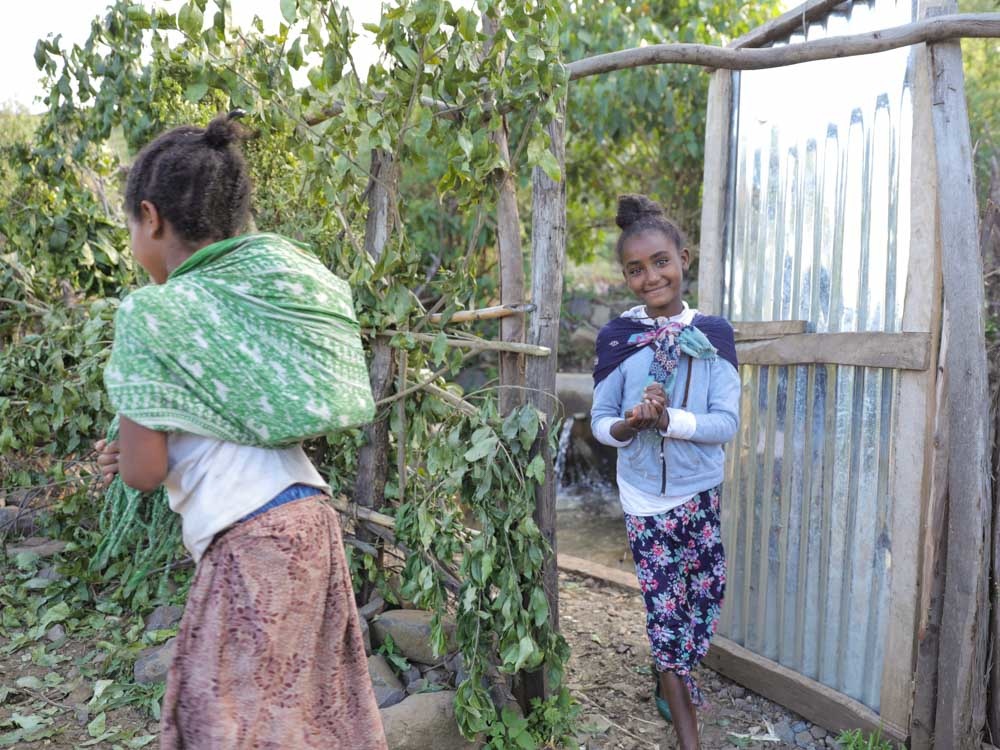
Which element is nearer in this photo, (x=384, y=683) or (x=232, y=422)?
(x=232, y=422)

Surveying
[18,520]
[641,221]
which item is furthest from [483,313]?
[18,520]

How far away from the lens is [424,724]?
9.74 feet

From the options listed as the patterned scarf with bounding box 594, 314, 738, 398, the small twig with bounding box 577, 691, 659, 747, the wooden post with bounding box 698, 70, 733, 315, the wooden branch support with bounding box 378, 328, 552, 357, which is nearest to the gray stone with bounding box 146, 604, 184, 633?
the wooden branch support with bounding box 378, 328, 552, 357

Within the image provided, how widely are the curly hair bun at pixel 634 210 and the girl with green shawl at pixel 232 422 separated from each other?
140 centimetres

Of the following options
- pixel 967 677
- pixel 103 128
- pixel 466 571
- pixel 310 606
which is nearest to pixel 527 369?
pixel 466 571

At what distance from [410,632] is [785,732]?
142 centimetres

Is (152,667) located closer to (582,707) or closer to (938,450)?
(582,707)

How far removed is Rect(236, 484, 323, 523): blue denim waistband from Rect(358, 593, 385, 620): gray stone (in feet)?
5.50

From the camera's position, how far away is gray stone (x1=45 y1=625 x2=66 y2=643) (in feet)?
11.7

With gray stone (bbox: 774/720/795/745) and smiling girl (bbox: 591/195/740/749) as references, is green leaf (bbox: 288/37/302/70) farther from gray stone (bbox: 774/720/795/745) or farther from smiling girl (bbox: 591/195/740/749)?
gray stone (bbox: 774/720/795/745)

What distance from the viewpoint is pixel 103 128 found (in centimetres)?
389

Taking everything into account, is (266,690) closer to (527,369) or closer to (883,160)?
(527,369)

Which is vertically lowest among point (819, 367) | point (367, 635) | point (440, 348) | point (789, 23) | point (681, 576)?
point (367, 635)

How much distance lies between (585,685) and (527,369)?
56.5 inches
